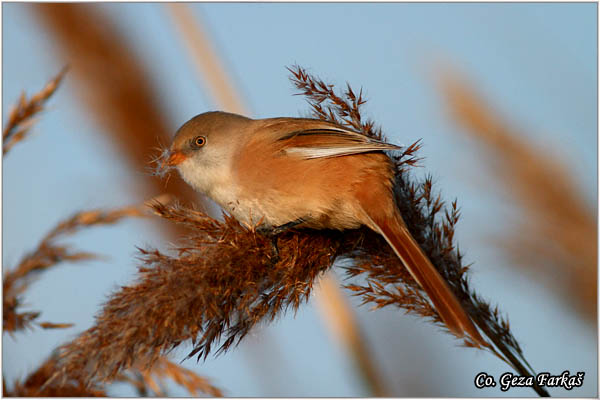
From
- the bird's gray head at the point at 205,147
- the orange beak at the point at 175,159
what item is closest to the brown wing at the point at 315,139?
the bird's gray head at the point at 205,147

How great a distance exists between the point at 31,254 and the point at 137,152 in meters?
1.39

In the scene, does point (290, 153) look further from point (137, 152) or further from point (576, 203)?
point (576, 203)

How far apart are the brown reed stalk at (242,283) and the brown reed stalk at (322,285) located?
20.8 inches

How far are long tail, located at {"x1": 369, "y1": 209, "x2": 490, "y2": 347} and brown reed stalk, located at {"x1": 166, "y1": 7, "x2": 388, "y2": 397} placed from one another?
0.53 m

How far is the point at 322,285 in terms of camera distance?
3.12m

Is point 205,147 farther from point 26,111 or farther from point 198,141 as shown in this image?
point 26,111

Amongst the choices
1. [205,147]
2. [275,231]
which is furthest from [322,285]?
[205,147]

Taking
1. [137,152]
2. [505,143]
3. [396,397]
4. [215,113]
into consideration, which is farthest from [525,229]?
[137,152]

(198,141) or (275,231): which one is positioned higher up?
(198,141)

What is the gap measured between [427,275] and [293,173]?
3.16 ft

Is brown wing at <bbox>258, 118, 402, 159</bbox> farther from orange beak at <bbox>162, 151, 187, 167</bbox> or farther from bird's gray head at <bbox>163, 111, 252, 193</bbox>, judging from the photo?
orange beak at <bbox>162, 151, 187, 167</bbox>

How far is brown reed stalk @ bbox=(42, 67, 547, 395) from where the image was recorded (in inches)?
77.8

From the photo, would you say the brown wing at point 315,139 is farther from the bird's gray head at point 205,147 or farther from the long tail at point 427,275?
the long tail at point 427,275

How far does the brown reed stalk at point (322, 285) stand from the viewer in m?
3.14
